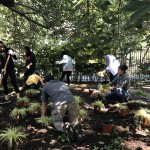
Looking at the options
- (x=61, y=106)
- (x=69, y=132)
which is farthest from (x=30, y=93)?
(x=69, y=132)

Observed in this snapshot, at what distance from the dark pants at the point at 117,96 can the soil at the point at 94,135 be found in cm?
61

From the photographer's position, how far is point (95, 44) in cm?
284

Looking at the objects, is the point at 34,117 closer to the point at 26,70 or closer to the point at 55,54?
the point at 26,70

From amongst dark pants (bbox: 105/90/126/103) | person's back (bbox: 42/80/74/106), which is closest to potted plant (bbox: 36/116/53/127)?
person's back (bbox: 42/80/74/106)

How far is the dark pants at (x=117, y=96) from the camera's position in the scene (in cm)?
871

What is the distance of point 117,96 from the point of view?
881 centimetres

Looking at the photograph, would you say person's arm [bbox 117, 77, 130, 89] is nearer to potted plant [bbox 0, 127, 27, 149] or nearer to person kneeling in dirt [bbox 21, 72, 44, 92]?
person kneeling in dirt [bbox 21, 72, 44, 92]

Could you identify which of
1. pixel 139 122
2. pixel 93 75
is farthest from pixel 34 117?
pixel 93 75

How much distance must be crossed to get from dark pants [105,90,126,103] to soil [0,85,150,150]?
24.2 inches

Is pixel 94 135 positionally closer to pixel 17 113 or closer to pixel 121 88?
pixel 17 113

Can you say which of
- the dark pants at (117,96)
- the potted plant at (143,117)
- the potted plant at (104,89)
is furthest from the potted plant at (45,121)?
the potted plant at (104,89)

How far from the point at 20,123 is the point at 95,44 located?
4940mm

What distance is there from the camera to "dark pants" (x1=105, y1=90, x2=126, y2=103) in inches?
343

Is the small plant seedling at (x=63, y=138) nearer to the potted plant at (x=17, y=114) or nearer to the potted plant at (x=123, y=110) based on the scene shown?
the potted plant at (x=17, y=114)
